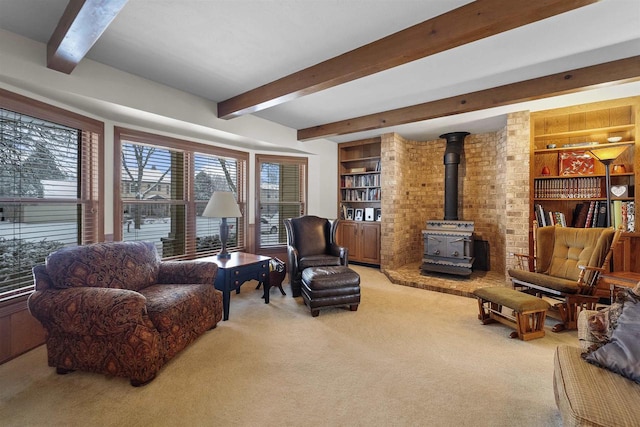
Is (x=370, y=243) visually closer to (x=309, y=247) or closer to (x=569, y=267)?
(x=309, y=247)

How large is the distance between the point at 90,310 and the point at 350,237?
4.42 meters

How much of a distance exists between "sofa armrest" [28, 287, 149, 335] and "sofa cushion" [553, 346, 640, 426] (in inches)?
93.6

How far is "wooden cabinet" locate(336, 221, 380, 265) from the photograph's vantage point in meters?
5.36

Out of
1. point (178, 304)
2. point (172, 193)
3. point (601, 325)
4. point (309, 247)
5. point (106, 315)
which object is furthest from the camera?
point (309, 247)

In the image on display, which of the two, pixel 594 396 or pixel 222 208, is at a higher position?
pixel 222 208

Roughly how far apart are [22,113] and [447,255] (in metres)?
5.16

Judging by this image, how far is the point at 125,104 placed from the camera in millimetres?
2752

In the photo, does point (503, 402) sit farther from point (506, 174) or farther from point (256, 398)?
point (506, 174)

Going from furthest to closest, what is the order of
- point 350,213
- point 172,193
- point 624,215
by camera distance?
point 350,213, point 172,193, point 624,215

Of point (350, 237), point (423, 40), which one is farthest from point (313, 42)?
point (350, 237)

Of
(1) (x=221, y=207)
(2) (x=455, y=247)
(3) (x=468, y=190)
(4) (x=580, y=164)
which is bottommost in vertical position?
(2) (x=455, y=247)

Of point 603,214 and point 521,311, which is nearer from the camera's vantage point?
point 521,311

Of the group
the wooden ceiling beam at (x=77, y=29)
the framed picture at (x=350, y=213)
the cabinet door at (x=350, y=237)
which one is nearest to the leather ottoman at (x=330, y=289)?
the cabinet door at (x=350, y=237)

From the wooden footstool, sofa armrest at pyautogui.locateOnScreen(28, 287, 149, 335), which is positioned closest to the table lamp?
sofa armrest at pyautogui.locateOnScreen(28, 287, 149, 335)
